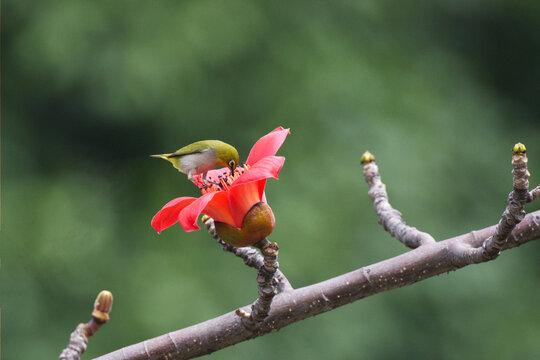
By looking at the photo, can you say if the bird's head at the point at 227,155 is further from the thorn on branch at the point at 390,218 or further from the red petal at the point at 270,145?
the thorn on branch at the point at 390,218

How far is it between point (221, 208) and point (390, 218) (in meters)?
0.56

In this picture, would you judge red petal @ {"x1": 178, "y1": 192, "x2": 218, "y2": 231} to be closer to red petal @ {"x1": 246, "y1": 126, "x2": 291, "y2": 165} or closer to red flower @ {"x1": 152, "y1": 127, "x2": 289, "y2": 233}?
red flower @ {"x1": 152, "y1": 127, "x2": 289, "y2": 233}

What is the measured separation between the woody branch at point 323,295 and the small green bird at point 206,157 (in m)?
0.33

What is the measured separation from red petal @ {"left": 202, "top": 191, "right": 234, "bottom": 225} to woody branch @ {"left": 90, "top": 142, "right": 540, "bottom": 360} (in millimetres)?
216

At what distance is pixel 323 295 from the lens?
1358 millimetres

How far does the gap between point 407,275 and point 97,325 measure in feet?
2.12

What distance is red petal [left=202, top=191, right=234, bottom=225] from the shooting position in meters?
1.25

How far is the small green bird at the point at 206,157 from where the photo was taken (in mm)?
1497

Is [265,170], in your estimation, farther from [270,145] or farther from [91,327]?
[91,327]

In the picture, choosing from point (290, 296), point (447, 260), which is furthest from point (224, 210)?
point (447, 260)

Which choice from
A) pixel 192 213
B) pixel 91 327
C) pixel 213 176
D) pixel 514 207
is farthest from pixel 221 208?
pixel 514 207

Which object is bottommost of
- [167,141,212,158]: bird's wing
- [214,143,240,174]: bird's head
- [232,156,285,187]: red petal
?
[232,156,285,187]: red petal

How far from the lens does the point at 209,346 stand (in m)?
1.34

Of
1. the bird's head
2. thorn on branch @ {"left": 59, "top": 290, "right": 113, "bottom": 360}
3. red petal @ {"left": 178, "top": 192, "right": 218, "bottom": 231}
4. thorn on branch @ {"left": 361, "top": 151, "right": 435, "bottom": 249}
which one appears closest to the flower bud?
thorn on branch @ {"left": 59, "top": 290, "right": 113, "bottom": 360}
